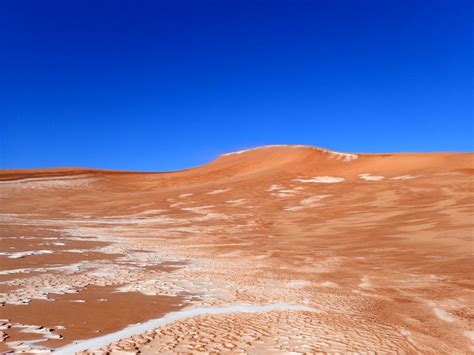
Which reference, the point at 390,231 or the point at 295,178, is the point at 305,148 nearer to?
the point at 295,178

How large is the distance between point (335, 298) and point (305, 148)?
28.3 meters

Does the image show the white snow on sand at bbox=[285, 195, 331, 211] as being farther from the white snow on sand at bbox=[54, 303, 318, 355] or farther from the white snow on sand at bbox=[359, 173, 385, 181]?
the white snow on sand at bbox=[54, 303, 318, 355]

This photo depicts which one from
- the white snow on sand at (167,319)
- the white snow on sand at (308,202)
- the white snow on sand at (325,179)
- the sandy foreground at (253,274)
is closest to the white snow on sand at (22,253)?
the sandy foreground at (253,274)

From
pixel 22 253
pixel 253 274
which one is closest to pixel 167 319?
pixel 253 274

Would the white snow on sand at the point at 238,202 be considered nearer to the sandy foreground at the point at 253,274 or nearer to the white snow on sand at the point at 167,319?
the sandy foreground at the point at 253,274

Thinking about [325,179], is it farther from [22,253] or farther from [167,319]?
[167,319]

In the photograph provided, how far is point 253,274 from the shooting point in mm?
7582

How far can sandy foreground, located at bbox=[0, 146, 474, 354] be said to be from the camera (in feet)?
13.8

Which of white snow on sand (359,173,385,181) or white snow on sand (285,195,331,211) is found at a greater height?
white snow on sand (359,173,385,181)

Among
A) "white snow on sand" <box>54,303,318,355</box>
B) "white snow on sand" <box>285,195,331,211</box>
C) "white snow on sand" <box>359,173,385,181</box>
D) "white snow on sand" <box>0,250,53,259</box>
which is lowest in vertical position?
"white snow on sand" <box>54,303,318,355</box>

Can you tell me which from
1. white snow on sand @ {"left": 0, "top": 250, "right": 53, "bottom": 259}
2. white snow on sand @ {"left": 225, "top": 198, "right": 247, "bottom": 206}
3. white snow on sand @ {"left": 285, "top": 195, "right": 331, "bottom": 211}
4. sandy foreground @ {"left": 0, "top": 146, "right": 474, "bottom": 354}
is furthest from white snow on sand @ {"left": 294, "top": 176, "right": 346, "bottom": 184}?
white snow on sand @ {"left": 0, "top": 250, "right": 53, "bottom": 259}

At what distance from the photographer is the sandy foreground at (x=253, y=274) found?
4203 millimetres

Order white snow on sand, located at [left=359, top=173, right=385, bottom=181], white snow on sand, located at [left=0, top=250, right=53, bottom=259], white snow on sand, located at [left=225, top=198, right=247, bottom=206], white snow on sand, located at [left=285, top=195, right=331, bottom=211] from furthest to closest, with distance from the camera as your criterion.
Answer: white snow on sand, located at [left=359, top=173, right=385, bottom=181] → white snow on sand, located at [left=225, top=198, right=247, bottom=206] → white snow on sand, located at [left=285, top=195, right=331, bottom=211] → white snow on sand, located at [left=0, top=250, right=53, bottom=259]

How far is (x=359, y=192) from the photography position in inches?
818
